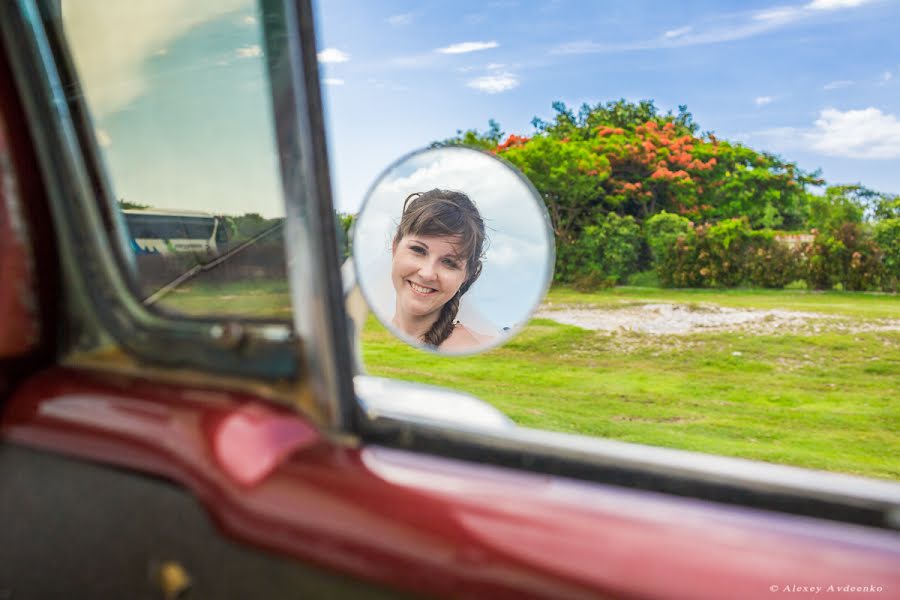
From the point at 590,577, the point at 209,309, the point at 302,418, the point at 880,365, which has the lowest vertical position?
the point at 880,365

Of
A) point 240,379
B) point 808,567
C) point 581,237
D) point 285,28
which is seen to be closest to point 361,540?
point 240,379

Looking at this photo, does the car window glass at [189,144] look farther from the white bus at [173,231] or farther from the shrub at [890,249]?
the shrub at [890,249]

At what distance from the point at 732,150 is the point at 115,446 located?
7.93m

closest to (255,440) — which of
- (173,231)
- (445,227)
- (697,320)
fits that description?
(173,231)

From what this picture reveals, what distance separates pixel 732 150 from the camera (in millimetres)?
8008

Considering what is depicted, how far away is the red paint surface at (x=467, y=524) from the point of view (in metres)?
0.64

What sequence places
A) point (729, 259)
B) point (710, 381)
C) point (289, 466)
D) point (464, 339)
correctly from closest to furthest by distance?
point (289, 466) < point (464, 339) < point (710, 381) < point (729, 259)

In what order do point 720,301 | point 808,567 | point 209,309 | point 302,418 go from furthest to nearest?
point 720,301 → point 209,309 → point 302,418 → point 808,567

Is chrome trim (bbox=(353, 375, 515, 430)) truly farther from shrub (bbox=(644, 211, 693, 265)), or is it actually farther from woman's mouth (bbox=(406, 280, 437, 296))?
shrub (bbox=(644, 211, 693, 265))

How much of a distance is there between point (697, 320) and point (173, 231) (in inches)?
267

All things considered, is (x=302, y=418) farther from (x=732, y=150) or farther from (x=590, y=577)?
(x=732, y=150)

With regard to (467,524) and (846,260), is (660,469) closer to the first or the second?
(467,524)

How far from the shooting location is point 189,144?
99 cm

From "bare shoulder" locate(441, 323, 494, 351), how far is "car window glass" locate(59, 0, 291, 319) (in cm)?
93
